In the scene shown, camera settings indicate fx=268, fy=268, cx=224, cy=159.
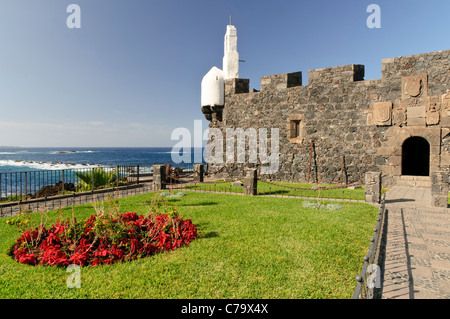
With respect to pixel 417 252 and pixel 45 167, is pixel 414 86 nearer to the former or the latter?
pixel 417 252

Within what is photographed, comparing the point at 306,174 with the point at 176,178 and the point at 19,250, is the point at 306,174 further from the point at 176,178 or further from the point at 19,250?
the point at 19,250

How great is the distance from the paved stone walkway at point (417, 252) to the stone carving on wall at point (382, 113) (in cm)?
528

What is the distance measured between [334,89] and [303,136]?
9.47 ft

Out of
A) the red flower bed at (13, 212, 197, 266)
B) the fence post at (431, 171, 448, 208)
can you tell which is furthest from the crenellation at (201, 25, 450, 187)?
the red flower bed at (13, 212, 197, 266)

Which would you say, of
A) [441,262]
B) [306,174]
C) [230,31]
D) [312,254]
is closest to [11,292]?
[312,254]

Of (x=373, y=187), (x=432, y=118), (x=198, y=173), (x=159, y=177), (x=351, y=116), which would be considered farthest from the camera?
(x=198, y=173)

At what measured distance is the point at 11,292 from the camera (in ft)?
12.0

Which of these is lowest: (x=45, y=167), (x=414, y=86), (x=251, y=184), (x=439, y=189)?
(x=45, y=167)

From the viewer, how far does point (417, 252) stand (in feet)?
15.8

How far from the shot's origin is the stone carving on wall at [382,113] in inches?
485

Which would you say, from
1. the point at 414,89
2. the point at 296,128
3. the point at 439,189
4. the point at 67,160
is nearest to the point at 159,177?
the point at 296,128

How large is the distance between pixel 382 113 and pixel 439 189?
5454 mm

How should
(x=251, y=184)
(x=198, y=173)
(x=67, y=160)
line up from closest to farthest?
(x=251, y=184), (x=198, y=173), (x=67, y=160)
